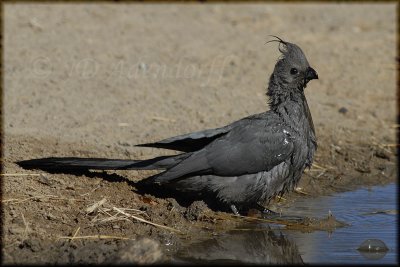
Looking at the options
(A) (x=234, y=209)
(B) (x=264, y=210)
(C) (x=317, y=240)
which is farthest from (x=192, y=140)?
(C) (x=317, y=240)

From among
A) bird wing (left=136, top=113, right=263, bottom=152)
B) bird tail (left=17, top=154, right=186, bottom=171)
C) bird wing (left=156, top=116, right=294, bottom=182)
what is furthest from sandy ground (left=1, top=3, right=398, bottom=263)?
bird wing (left=136, top=113, right=263, bottom=152)

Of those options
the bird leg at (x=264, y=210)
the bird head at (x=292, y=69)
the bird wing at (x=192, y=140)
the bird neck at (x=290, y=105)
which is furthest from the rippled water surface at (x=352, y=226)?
the bird head at (x=292, y=69)

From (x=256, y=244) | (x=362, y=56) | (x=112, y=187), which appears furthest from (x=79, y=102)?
(x=362, y=56)

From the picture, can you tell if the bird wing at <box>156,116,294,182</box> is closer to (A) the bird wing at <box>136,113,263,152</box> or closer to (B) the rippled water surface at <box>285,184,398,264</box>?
(A) the bird wing at <box>136,113,263,152</box>

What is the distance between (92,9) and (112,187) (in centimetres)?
625

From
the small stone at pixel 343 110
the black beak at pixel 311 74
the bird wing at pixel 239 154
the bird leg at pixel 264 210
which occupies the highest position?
the black beak at pixel 311 74

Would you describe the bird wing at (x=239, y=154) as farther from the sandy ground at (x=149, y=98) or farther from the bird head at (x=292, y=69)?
the bird head at (x=292, y=69)

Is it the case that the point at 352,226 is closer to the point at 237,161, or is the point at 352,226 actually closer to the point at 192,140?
the point at 237,161

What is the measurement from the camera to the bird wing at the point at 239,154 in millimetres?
7012

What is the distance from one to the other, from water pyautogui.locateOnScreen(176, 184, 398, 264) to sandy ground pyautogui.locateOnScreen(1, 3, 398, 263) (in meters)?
0.29

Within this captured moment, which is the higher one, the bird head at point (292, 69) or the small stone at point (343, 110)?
the bird head at point (292, 69)

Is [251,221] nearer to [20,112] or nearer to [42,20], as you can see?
[20,112]

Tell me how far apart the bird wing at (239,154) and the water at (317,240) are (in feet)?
1.77

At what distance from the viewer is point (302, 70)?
7520 millimetres
